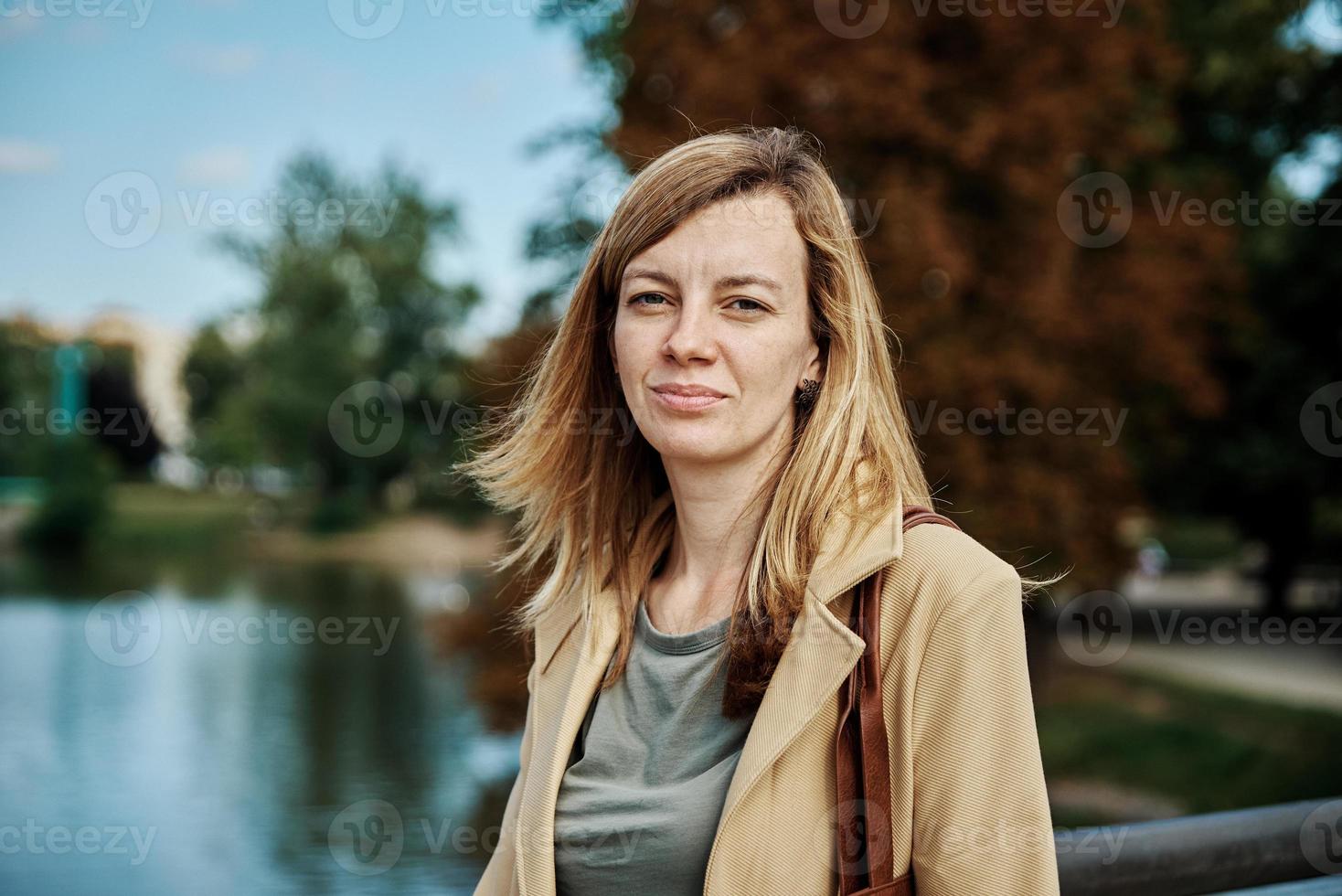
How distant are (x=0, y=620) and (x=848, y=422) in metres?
28.3

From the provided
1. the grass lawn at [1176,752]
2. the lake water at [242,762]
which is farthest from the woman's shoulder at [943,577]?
the grass lawn at [1176,752]

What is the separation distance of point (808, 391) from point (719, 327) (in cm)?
20

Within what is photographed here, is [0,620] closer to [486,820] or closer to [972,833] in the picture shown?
[486,820]

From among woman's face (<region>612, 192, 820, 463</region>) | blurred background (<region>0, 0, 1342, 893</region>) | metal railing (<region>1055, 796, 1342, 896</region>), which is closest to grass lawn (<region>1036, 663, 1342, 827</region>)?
blurred background (<region>0, 0, 1342, 893</region>)

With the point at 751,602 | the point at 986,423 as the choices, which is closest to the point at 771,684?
the point at 751,602

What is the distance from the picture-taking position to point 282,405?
40.3 metres

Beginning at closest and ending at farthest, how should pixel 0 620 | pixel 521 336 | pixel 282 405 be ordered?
pixel 521 336
pixel 0 620
pixel 282 405

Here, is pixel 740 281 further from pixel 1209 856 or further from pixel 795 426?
pixel 1209 856

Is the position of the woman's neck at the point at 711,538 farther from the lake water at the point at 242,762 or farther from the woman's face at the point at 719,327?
the lake water at the point at 242,762

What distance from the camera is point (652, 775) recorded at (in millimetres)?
1881

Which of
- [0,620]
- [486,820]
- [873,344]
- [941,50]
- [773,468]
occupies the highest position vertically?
[941,50]

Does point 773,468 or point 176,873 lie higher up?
point 773,468

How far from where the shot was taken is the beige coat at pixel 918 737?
1610mm

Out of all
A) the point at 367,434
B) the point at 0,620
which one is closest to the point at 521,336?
the point at 0,620
